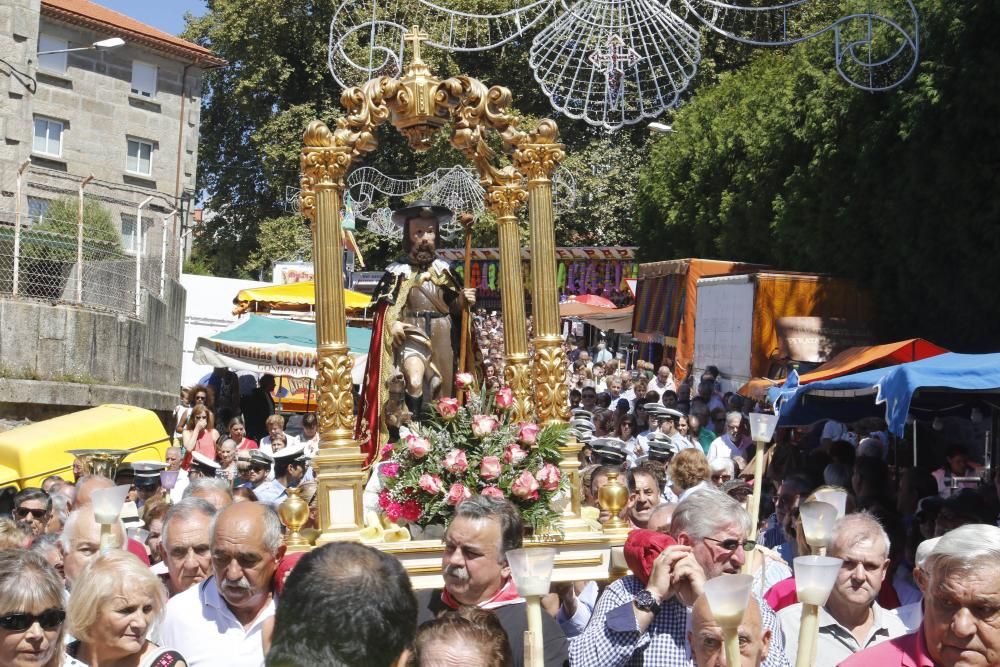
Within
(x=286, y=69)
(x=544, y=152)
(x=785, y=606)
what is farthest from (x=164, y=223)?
(x=286, y=69)

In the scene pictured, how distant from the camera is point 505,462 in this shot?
24.1ft

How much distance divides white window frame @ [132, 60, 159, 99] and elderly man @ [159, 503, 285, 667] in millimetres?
34013

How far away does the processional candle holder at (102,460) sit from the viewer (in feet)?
34.1

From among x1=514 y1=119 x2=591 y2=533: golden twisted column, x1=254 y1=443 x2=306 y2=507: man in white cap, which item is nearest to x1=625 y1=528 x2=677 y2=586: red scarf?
x1=514 y1=119 x2=591 y2=533: golden twisted column

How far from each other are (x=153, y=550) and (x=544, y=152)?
3.36 m

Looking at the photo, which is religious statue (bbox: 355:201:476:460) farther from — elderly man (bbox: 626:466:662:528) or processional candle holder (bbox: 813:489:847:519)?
processional candle holder (bbox: 813:489:847:519)

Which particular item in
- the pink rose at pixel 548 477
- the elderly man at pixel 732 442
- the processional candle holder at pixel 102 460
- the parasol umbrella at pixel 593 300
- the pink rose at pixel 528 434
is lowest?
the processional candle holder at pixel 102 460

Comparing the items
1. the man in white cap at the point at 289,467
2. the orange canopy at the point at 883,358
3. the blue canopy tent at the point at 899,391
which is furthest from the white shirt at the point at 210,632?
the orange canopy at the point at 883,358

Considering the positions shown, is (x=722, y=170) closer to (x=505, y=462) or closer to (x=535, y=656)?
(x=505, y=462)

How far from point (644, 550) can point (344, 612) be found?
1912 mm

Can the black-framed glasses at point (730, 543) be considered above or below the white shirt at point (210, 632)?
above

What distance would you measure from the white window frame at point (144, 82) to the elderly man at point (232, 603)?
34013 millimetres

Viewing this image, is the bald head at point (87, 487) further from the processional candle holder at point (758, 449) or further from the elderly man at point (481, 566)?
the processional candle holder at point (758, 449)

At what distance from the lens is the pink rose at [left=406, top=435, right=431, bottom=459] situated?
23.7 feet
